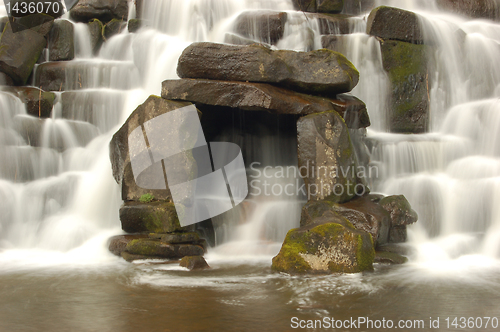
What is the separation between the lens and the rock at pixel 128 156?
7.37 meters

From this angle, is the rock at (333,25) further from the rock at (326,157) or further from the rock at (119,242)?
the rock at (119,242)

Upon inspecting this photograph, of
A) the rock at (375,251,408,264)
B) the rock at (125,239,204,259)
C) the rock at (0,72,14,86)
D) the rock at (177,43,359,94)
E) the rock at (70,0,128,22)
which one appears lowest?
the rock at (375,251,408,264)

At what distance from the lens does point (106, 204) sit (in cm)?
813

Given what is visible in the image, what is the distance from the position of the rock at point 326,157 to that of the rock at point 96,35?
7865 mm

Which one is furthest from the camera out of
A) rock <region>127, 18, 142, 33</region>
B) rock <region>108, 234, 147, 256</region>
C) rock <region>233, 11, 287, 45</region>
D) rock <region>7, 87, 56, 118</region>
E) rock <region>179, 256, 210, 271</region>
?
rock <region>127, 18, 142, 33</region>

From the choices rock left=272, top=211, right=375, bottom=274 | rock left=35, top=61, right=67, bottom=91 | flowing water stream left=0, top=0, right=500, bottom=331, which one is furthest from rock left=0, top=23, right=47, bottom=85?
rock left=272, top=211, right=375, bottom=274

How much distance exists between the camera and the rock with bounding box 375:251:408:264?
6273mm

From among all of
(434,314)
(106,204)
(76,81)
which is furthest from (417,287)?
(76,81)

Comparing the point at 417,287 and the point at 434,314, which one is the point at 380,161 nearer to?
the point at 417,287

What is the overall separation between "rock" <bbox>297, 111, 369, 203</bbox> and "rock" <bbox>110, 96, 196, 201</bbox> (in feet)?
6.31

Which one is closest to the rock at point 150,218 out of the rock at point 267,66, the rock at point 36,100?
the rock at point 267,66

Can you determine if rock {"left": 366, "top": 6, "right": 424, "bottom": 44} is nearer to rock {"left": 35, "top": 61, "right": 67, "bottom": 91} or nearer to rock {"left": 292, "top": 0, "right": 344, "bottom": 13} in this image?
rock {"left": 292, "top": 0, "right": 344, "bottom": 13}

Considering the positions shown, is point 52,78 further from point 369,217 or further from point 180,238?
point 369,217

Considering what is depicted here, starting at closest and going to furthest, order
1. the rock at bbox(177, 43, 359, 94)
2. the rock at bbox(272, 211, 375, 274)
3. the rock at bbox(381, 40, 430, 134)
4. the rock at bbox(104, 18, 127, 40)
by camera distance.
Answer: the rock at bbox(272, 211, 375, 274), the rock at bbox(177, 43, 359, 94), the rock at bbox(381, 40, 430, 134), the rock at bbox(104, 18, 127, 40)
